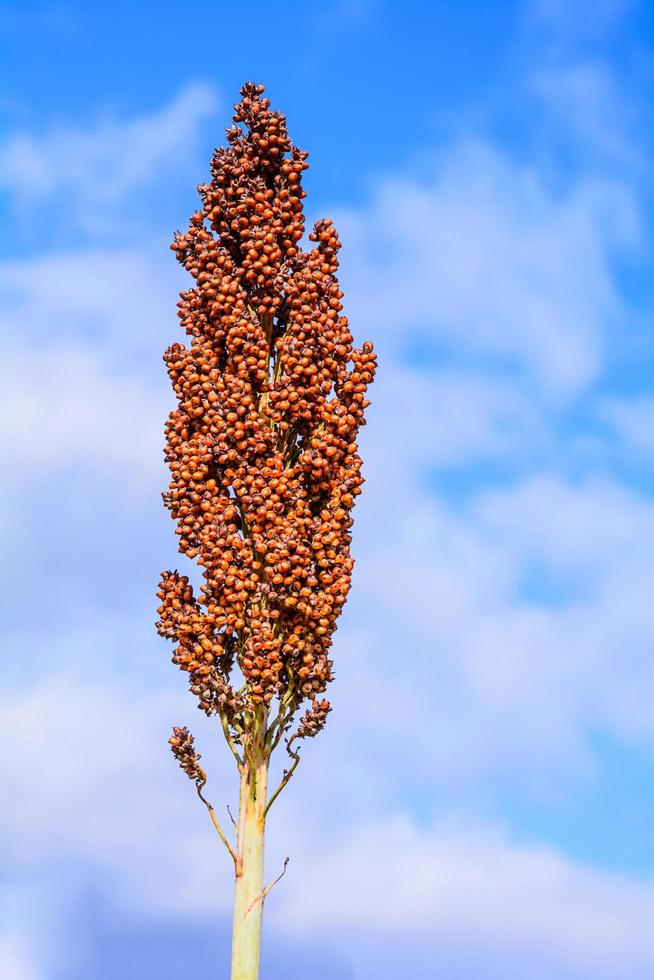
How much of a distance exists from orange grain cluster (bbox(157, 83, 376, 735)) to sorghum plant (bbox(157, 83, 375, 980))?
15mm

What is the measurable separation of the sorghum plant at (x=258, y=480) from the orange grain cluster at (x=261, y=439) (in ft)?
0.05

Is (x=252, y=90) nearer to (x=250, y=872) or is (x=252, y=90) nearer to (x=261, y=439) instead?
(x=261, y=439)

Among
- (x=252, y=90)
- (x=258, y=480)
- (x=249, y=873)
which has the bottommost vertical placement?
(x=249, y=873)

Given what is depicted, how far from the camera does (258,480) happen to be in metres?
10.6

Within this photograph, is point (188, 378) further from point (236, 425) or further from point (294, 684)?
point (294, 684)

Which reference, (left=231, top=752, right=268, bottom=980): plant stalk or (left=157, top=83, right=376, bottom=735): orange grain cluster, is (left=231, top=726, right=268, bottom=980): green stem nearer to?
(left=231, top=752, right=268, bottom=980): plant stalk

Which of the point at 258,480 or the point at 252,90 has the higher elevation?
the point at 252,90

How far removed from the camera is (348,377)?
36.8 feet

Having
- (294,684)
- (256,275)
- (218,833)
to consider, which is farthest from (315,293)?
(218,833)

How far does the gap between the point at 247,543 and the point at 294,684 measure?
139 centimetres

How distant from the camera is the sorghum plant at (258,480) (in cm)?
1063

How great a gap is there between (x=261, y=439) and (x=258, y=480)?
39 centimetres

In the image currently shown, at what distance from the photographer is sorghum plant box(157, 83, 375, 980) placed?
419 inches

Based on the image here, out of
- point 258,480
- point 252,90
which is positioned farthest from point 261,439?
point 252,90
